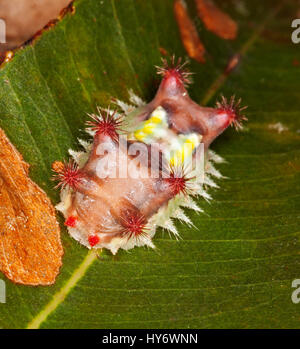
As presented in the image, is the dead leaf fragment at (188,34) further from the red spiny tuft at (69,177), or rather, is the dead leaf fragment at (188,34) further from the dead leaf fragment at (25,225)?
the dead leaf fragment at (25,225)

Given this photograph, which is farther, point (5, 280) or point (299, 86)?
point (299, 86)

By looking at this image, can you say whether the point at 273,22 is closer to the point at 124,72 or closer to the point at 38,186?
the point at 124,72

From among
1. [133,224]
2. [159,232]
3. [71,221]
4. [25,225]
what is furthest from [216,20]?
[25,225]

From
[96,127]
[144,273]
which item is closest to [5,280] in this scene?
[144,273]

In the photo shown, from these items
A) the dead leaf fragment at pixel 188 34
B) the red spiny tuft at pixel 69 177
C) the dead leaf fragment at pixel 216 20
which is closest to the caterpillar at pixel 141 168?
the red spiny tuft at pixel 69 177

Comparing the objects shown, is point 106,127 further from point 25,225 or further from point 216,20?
point 216,20

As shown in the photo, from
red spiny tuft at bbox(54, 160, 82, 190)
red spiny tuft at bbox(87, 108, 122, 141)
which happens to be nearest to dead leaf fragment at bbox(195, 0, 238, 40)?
red spiny tuft at bbox(87, 108, 122, 141)

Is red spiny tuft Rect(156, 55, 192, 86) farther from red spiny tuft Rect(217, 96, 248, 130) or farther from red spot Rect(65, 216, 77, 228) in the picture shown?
red spot Rect(65, 216, 77, 228)
